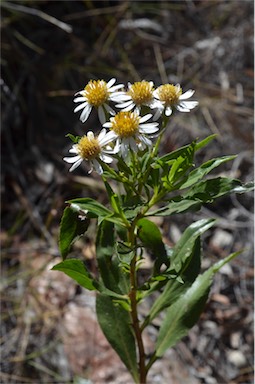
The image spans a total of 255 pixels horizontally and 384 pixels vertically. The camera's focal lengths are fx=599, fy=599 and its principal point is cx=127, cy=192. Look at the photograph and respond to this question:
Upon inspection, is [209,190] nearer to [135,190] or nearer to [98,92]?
[135,190]

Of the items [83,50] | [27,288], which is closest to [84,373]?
[27,288]

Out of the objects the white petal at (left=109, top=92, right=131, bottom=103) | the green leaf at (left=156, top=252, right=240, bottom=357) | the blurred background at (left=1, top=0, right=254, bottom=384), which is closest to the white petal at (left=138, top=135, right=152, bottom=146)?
the white petal at (left=109, top=92, right=131, bottom=103)

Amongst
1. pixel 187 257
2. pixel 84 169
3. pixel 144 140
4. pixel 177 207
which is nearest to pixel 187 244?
pixel 187 257

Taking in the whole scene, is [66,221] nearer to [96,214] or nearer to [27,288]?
A: [96,214]

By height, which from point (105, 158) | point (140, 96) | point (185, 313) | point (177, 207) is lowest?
point (185, 313)

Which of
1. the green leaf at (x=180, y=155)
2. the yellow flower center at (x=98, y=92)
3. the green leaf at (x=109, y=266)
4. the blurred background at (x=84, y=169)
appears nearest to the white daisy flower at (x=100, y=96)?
the yellow flower center at (x=98, y=92)

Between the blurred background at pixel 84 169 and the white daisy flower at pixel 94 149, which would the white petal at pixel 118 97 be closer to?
the white daisy flower at pixel 94 149

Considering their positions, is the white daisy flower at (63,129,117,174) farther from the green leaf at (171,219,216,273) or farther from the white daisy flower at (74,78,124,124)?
the green leaf at (171,219,216,273)
